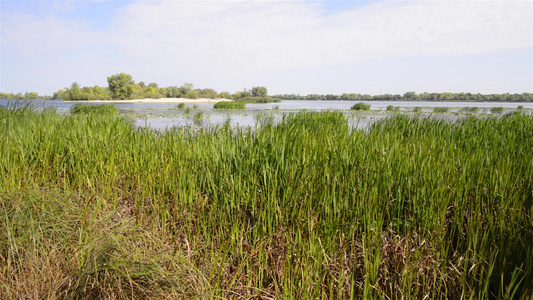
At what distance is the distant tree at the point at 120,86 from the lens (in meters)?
49.6

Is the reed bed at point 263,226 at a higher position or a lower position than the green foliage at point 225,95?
lower

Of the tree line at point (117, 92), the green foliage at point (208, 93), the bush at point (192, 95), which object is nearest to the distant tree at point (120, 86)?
the tree line at point (117, 92)

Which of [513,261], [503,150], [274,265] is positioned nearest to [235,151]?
[274,265]

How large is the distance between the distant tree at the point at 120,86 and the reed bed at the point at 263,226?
49379mm

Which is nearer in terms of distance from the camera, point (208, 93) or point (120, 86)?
point (120, 86)

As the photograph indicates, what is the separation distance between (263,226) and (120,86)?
52.8 metres

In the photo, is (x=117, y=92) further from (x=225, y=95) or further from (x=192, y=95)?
(x=225, y=95)

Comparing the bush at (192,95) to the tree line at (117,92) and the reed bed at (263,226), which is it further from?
the reed bed at (263,226)

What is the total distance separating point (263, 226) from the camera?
245cm

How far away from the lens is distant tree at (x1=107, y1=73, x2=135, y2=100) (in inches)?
1953

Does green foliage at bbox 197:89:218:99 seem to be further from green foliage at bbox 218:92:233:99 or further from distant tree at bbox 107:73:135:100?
distant tree at bbox 107:73:135:100

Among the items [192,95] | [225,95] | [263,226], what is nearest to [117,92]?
[192,95]

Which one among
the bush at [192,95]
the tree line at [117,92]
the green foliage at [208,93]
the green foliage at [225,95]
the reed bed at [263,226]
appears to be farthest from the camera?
the green foliage at [225,95]

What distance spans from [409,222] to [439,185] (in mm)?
360
